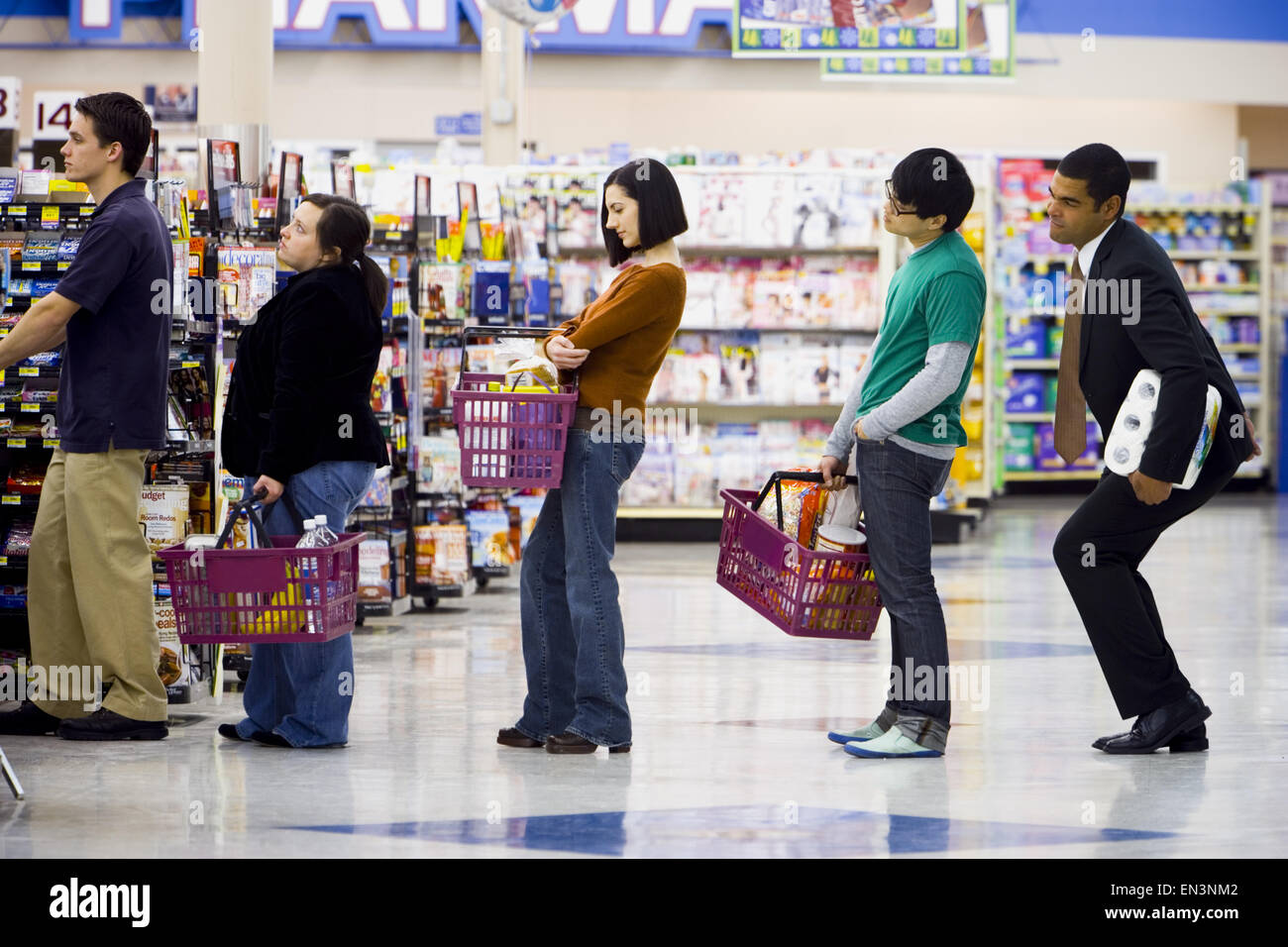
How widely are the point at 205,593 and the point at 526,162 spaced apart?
27.4 ft

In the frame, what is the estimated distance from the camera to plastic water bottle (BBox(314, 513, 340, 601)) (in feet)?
14.9

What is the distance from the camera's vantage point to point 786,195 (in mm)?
11461

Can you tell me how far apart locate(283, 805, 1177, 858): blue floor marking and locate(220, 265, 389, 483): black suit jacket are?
1252 millimetres

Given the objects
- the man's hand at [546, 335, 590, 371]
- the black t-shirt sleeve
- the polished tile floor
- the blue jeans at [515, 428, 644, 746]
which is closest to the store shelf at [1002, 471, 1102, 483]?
the polished tile floor

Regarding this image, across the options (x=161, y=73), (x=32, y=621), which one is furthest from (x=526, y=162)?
(x=32, y=621)

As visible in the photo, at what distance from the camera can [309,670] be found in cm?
496

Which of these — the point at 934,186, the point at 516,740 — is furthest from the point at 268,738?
the point at 934,186

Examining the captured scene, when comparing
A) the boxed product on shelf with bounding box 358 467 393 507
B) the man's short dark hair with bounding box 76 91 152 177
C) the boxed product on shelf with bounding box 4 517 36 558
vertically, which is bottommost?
the boxed product on shelf with bounding box 358 467 393 507

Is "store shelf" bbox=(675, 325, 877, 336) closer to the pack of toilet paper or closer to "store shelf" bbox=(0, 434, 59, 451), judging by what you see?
"store shelf" bbox=(0, 434, 59, 451)

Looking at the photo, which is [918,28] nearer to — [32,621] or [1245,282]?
[1245,282]

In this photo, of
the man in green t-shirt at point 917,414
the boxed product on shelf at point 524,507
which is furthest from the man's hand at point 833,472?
the boxed product on shelf at point 524,507

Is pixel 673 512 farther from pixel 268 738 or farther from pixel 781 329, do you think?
pixel 268 738

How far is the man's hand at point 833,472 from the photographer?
4.89 m

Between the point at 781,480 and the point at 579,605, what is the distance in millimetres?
633
